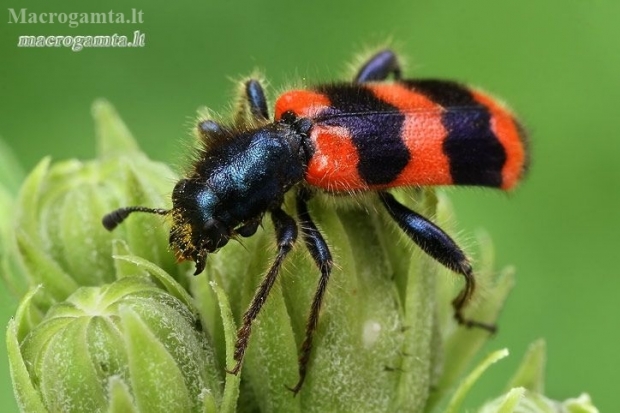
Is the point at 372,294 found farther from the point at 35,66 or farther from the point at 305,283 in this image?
the point at 35,66

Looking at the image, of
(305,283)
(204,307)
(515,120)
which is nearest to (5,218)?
(204,307)

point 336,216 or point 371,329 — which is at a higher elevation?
point 336,216

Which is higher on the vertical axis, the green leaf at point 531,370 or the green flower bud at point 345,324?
the green flower bud at point 345,324

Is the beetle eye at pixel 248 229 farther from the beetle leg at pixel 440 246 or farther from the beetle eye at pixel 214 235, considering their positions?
the beetle leg at pixel 440 246

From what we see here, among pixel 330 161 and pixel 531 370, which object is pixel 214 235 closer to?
pixel 330 161

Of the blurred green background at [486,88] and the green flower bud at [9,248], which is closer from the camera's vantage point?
the green flower bud at [9,248]

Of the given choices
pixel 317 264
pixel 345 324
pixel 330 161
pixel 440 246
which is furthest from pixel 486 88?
pixel 345 324

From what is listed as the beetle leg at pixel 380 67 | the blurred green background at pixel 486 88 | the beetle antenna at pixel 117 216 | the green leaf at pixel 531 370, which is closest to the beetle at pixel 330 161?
the beetle antenna at pixel 117 216

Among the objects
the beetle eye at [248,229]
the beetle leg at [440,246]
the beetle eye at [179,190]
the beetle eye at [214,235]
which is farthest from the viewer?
the beetle leg at [440,246]
